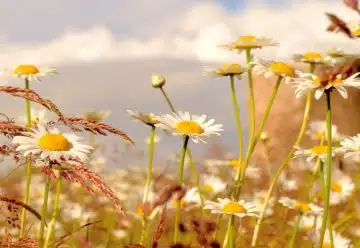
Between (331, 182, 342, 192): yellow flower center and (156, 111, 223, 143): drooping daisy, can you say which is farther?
(331, 182, 342, 192): yellow flower center

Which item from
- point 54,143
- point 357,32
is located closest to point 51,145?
point 54,143

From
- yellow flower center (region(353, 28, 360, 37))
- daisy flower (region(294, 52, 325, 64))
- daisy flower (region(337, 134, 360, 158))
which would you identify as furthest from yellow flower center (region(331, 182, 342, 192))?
yellow flower center (region(353, 28, 360, 37))

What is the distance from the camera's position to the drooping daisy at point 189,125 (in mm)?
1952

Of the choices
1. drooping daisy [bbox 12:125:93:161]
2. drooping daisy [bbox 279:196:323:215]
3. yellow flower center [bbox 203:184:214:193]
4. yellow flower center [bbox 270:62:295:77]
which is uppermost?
yellow flower center [bbox 270:62:295:77]

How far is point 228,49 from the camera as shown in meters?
2.54

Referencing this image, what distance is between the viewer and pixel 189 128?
199 cm

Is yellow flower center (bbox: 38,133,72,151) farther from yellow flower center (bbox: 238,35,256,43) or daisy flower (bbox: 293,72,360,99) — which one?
yellow flower center (bbox: 238,35,256,43)

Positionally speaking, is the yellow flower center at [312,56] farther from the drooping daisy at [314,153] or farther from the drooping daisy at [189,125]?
the drooping daisy at [189,125]

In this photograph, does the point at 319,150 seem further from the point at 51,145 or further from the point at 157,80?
the point at 51,145

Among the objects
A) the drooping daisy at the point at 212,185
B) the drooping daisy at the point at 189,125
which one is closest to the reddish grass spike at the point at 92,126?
the drooping daisy at the point at 189,125

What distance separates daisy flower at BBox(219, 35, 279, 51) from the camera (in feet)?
8.14

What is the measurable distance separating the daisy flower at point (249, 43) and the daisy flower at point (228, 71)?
16 centimetres

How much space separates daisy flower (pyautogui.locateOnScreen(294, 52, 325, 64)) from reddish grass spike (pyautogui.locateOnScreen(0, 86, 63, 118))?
1327 millimetres

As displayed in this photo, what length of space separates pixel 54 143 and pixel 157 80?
37.8 inches
